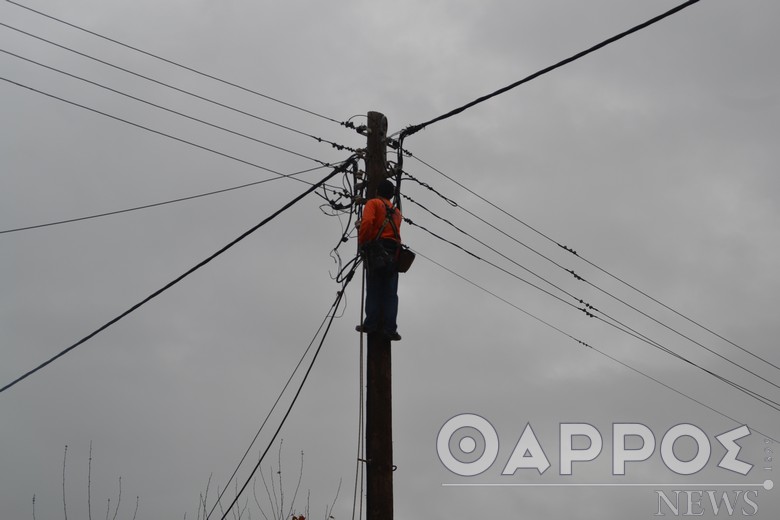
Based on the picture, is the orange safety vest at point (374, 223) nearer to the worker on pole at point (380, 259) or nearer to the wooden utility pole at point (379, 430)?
the worker on pole at point (380, 259)

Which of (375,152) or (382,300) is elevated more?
(375,152)

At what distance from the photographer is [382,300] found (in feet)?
32.8

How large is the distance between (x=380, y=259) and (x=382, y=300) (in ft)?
1.27

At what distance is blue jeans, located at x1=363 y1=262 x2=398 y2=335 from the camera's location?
9844 millimetres

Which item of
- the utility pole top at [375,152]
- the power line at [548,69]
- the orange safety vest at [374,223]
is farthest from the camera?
the utility pole top at [375,152]

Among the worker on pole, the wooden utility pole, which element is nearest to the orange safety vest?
the worker on pole

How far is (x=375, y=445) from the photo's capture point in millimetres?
9344

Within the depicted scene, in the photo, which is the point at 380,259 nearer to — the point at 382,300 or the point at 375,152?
the point at 382,300

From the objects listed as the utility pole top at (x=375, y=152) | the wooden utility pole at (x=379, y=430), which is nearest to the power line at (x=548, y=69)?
the utility pole top at (x=375, y=152)

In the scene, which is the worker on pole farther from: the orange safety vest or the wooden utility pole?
the wooden utility pole

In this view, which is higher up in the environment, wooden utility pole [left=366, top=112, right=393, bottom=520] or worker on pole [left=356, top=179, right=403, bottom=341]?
worker on pole [left=356, top=179, right=403, bottom=341]

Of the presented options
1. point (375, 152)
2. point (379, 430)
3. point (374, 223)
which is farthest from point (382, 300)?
point (375, 152)

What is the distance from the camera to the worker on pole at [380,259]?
390 inches

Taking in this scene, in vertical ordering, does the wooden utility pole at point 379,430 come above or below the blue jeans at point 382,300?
below
